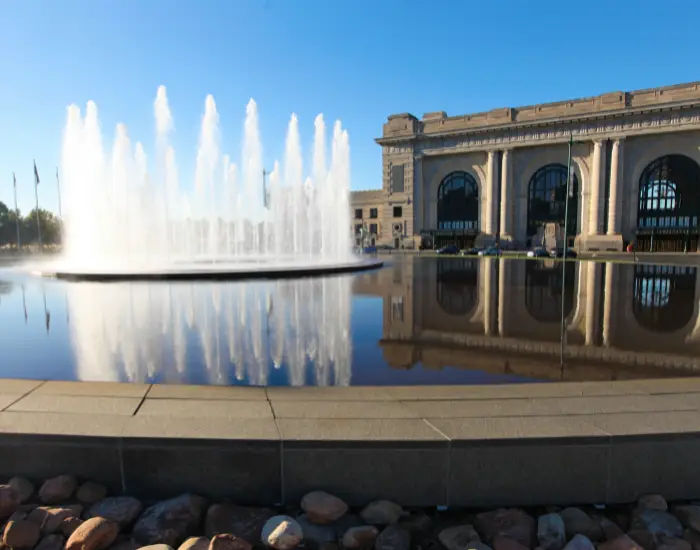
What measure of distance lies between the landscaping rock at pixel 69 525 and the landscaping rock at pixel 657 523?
3.81m

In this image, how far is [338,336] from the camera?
809 centimetres

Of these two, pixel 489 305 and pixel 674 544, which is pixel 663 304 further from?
pixel 674 544

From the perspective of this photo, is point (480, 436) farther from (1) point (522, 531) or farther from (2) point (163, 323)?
(2) point (163, 323)

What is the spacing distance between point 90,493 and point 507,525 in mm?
3003

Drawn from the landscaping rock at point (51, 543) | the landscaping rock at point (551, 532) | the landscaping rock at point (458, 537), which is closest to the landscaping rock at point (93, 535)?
the landscaping rock at point (51, 543)

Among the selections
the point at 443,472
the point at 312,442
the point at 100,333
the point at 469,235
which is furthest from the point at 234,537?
the point at 469,235

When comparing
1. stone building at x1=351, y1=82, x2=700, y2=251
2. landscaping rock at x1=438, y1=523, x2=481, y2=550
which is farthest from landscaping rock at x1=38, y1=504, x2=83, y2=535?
stone building at x1=351, y1=82, x2=700, y2=251

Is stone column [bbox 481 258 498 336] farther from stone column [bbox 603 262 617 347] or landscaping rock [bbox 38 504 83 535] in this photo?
landscaping rock [bbox 38 504 83 535]

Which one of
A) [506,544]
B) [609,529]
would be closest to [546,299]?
[609,529]

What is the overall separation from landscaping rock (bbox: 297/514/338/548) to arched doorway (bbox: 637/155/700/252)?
71.4m

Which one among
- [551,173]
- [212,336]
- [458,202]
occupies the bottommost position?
[212,336]

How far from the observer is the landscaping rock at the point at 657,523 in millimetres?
3025

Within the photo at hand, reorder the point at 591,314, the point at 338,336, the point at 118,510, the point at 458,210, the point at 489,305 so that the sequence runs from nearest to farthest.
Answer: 1. the point at 118,510
2. the point at 338,336
3. the point at 591,314
4. the point at 489,305
5. the point at 458,210

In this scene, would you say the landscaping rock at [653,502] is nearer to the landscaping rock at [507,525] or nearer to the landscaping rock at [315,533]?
the landscaping rock at [507,525]
